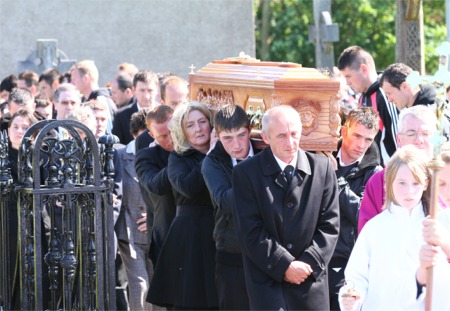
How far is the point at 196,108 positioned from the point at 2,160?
4.79 ft

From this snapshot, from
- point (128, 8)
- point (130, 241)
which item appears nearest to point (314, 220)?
point (130, 241)

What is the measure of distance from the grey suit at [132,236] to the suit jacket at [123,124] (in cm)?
228

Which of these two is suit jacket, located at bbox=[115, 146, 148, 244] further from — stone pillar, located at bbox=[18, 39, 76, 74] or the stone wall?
the stone wall

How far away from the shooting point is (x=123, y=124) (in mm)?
12062

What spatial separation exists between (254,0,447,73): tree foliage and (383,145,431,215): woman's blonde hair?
84.1 feet

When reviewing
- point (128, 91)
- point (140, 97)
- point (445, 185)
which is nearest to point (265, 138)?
point (445, 185)

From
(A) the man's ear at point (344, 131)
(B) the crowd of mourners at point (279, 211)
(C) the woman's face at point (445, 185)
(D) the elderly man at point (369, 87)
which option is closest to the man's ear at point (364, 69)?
(D) the elderly man at point (369, 87)

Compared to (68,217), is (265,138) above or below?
above

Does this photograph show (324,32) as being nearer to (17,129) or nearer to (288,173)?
(17,129)

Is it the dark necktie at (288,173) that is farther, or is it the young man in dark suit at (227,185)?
the young man in dark suit at (227,185)

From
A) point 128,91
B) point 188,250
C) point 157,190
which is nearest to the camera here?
point 188,250

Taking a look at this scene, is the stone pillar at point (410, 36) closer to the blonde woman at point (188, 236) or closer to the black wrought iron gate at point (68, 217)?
the blonde woman at point (188, 236)

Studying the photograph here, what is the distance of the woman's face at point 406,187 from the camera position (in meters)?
5.76

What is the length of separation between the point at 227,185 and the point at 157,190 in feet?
3.07
